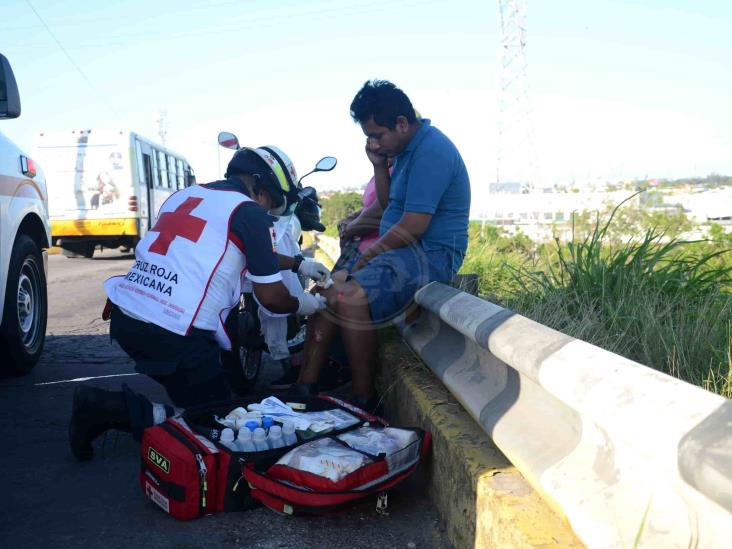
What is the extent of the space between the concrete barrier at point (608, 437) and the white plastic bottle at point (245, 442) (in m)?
0.89

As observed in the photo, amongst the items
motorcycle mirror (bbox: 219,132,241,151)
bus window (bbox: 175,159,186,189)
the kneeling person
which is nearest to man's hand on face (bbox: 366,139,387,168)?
the kneeling person

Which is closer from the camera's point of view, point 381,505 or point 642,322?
point 381,505

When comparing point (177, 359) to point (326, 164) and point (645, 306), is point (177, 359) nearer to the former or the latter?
Answer: point (645, 306)

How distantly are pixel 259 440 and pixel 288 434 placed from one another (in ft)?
0.45

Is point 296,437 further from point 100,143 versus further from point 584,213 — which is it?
point 100,143

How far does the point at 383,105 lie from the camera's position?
446cm

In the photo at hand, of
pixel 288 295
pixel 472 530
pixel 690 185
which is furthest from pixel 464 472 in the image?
pixel 690 185

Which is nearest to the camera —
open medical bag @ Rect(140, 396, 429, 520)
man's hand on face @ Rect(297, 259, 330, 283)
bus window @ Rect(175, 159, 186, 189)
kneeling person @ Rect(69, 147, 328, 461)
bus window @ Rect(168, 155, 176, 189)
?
open medical bag @ Rect(140, 396, 429, 520)

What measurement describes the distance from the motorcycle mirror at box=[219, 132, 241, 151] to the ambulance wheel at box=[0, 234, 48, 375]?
6.86 feet

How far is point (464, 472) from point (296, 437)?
0.85 meters

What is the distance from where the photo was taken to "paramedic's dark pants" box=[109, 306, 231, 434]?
3531 millimetres

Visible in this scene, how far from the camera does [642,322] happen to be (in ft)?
10.6

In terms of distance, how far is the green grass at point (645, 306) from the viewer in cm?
283

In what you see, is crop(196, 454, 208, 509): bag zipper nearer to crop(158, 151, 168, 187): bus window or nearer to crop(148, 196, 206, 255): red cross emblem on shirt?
crop(148, 196, 206, 255): red cross emblem on shirt
